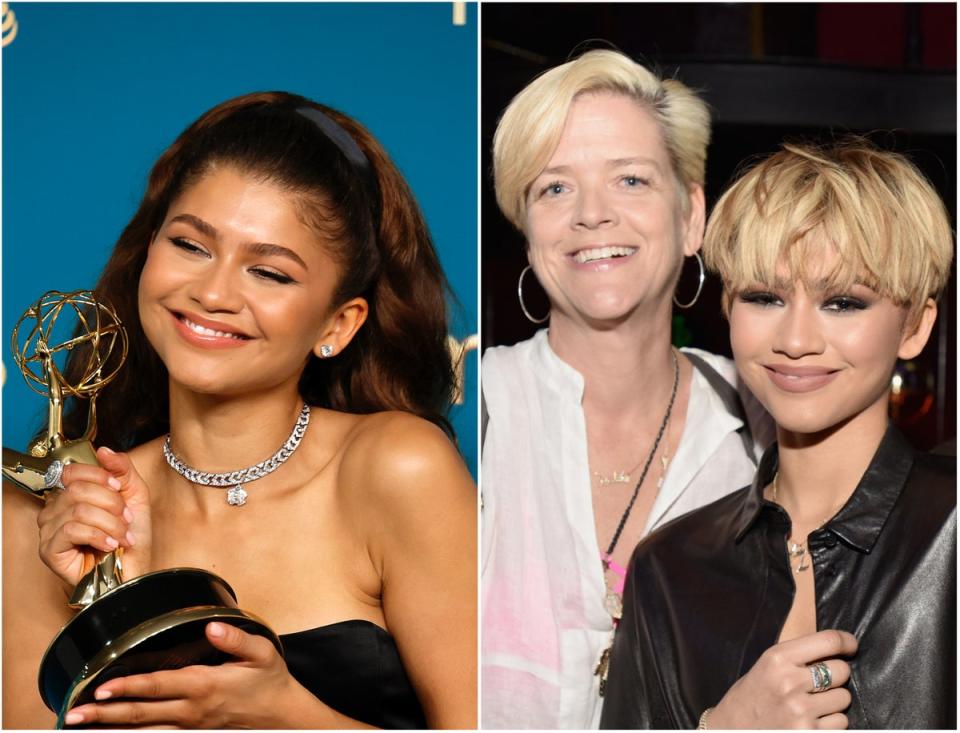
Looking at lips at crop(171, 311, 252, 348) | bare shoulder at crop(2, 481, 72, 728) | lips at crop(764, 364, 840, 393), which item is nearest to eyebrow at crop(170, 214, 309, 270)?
lips at crop(171, 311, 252, 348)

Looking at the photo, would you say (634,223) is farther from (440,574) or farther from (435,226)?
(440,574)

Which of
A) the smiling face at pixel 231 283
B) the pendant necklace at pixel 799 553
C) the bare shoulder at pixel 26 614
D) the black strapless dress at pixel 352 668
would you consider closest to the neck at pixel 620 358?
the pendant necklace at pixel 799 553

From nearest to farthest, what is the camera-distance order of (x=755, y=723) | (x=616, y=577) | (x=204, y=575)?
(x=204, y=575) < (x=755, y=723) < (x=616, y=577)

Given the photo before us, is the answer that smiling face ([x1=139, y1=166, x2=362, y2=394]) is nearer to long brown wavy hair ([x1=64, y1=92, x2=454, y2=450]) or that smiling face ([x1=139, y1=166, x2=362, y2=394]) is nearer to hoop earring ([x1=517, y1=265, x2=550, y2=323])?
long brown wavy hair ([x1=64, y1=92, x2=454, y2=450])

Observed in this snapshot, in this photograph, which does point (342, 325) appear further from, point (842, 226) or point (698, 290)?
point (842, 226)

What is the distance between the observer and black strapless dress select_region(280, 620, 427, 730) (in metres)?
1.97

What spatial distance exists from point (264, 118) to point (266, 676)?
0.92m

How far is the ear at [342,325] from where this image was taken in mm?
2031

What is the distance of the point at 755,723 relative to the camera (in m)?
1.95

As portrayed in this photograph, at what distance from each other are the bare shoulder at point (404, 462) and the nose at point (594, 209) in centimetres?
45

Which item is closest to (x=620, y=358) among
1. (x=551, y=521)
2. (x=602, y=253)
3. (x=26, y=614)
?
(x=602, y=253)

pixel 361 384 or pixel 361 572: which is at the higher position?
pixel 361 384

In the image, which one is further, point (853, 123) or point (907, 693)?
point (853, 123)

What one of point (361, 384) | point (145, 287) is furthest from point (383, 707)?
point (145, 287)
